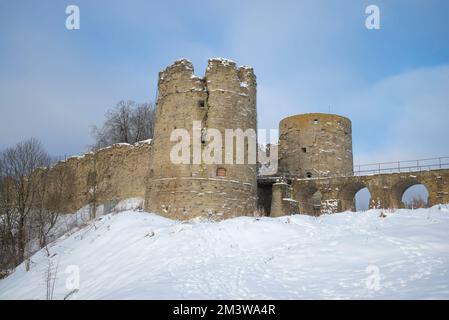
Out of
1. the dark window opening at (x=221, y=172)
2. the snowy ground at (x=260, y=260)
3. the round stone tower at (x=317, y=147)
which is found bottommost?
the snowy ground at (x=260, y=260)

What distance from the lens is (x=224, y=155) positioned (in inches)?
709

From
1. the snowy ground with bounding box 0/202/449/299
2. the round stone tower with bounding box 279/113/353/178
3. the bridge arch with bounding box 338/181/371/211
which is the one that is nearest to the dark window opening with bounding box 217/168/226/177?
the snowy ground with bounding box 0/202/449/299

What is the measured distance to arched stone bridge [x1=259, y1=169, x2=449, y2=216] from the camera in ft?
69.9

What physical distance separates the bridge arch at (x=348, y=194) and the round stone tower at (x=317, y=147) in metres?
2.03

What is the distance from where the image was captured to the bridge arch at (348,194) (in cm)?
2362

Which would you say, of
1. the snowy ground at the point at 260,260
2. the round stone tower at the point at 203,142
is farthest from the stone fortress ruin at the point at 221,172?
the snowy ground at the point at 260,260

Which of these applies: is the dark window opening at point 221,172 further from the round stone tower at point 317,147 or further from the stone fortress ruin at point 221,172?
the round stone tower at point 317,147

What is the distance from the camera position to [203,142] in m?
18.0

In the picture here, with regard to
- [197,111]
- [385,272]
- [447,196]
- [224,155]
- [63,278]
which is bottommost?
[63,278]

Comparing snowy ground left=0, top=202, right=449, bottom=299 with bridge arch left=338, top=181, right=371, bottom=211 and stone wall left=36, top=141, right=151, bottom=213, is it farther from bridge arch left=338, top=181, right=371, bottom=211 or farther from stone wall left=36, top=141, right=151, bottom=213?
bridge arch left=338, top=181, right=371, bottom=211

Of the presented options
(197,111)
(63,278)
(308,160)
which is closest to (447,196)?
(308,160)

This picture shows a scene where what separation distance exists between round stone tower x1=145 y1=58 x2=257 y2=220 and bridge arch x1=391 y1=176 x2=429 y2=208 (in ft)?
25.7

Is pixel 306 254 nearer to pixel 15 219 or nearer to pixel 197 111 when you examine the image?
pixel 197 111
